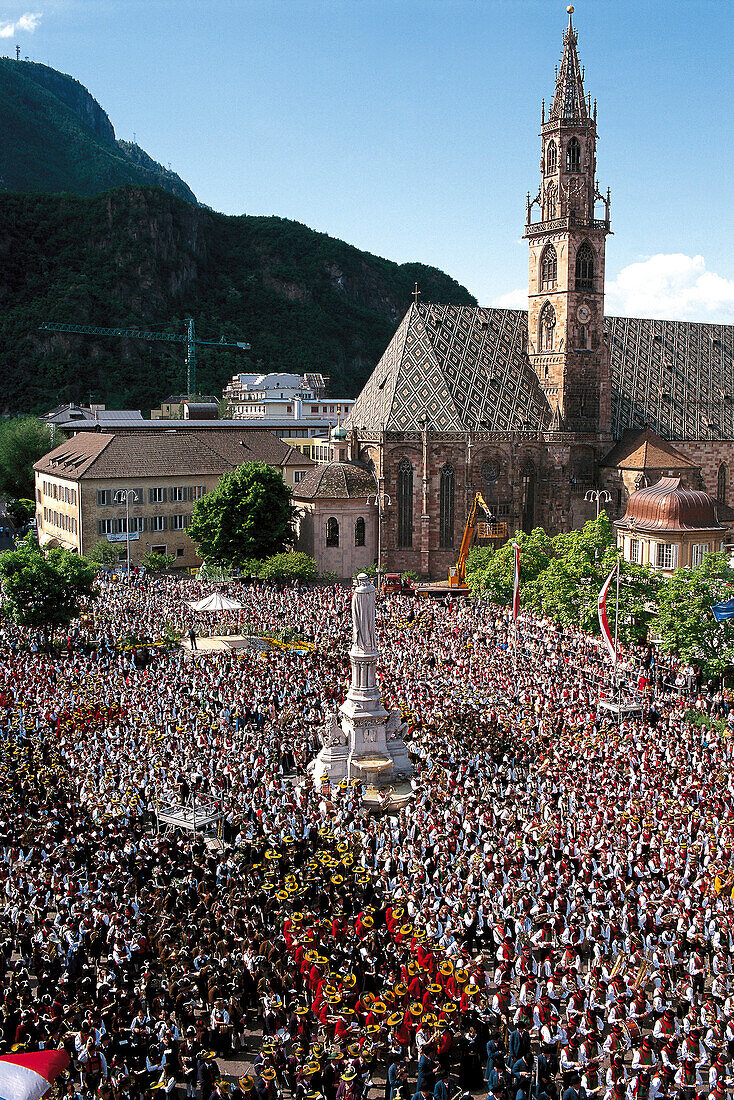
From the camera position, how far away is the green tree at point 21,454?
317 feet

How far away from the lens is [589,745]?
106ft

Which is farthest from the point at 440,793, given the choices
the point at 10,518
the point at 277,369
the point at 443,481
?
the point at 277,369

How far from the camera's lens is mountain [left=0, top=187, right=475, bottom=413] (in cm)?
14212

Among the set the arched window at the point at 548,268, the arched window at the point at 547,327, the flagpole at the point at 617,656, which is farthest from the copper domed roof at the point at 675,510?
the arched window at the point at 548,268

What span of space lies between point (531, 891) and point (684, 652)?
72.5 ft

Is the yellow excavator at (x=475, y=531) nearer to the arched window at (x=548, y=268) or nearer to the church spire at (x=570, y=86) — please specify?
the arched window at (x=548, y=268)

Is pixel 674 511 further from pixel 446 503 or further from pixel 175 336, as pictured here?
pixel 175 336

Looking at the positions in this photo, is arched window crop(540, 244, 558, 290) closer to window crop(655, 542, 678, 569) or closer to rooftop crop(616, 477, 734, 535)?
rooftop crop(616, 477, 734, 535)

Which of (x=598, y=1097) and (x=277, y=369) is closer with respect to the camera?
(x=598, y=1097)

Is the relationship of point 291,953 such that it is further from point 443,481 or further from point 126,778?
point 443,481

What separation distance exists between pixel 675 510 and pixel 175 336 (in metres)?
124

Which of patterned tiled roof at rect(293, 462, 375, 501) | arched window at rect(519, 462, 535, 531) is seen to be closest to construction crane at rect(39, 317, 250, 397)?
patterned tiled roof at rect(293, 462, 375, 501)

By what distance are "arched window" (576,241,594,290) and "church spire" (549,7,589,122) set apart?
9.50 m

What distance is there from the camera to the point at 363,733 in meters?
32.6
